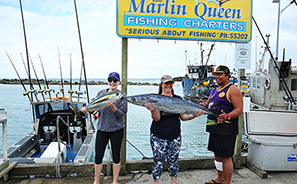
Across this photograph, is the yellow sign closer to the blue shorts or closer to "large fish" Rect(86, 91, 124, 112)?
"large fish" Rect(86, 91, 124, 112)

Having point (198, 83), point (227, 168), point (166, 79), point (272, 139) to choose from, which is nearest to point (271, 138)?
point (272, 139)

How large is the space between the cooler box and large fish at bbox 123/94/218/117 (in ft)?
5.98

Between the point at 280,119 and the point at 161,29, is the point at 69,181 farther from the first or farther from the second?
the point at 280,119

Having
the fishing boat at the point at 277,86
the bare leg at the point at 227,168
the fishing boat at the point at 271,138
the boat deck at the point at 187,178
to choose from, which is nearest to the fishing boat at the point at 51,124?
the boat deck at the point at 187,178

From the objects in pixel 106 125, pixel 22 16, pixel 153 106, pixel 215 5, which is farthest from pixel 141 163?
pixel 22 16

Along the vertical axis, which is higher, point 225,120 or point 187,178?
point 225,120

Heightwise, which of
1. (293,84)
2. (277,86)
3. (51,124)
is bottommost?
(51,124)

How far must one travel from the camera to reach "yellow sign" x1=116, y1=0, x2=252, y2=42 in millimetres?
3221

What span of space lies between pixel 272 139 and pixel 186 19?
2.72 metres

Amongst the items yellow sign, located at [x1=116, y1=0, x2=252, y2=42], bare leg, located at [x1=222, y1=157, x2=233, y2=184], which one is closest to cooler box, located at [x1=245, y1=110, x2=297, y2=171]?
bare leg, located at [x1=222, y1=157, x2=233, y2=184]

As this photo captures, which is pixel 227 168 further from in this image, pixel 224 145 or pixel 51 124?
pixel 51 124

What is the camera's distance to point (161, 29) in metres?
3.31

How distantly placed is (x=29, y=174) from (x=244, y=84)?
13.2 feet

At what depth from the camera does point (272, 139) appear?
3602mm
